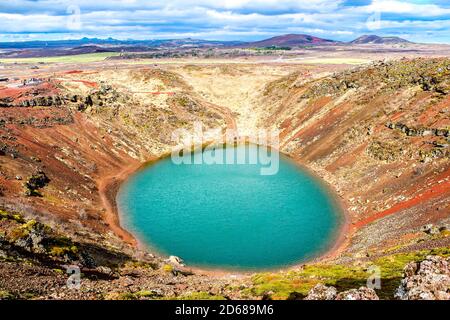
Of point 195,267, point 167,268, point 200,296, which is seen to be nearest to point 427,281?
point 200,296

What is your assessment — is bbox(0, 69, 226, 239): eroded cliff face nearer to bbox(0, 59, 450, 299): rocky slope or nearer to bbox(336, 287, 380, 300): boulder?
bbox(0, 59, 450, 299): rocky slope

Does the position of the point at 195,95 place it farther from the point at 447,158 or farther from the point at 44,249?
the point at 44,249

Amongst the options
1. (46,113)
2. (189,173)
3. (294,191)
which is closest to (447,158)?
(294,191)

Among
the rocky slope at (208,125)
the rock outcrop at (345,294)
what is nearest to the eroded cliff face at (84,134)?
the rocky slope at (208,125)

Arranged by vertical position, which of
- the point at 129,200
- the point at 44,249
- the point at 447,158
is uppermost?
the point at 447,158

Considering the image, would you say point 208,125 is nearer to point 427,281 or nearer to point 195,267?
point 195,267

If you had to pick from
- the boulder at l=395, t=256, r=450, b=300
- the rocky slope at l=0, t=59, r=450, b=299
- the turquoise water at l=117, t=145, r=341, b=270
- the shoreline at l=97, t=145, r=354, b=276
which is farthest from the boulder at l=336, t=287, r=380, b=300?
the turquoise water at l=117, t=145, r=341, b=270

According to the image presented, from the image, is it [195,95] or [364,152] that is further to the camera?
[195,95]
